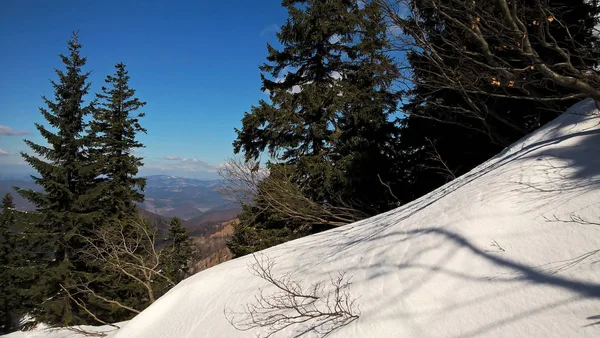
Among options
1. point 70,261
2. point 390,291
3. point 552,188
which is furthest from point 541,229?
point 70,261

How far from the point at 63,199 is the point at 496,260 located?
15.6m

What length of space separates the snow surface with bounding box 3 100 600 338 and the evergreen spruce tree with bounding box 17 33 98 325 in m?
11.4

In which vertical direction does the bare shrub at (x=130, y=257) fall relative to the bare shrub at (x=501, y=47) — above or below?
below

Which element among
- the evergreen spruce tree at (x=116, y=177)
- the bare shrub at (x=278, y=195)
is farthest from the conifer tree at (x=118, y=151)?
the bare shrub at (x=278, y=195)

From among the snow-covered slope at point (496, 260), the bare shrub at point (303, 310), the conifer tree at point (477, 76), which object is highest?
the conifer tree at point (477, 76)

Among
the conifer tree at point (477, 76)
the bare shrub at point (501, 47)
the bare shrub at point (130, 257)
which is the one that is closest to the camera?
the bare shrub at point (501, 47)

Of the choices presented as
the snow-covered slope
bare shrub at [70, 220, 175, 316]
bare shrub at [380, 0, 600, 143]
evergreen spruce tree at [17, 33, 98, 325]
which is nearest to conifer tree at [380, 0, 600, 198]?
bare shrub at [380, 0, 600, 143]

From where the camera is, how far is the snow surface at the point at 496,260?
6.19ft

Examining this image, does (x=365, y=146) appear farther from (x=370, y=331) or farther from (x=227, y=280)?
(x=370, y=331)

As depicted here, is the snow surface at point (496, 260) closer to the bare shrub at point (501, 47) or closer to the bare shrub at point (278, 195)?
the bare shrub at point (501, 47)

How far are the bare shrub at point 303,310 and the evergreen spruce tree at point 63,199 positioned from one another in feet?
37.9

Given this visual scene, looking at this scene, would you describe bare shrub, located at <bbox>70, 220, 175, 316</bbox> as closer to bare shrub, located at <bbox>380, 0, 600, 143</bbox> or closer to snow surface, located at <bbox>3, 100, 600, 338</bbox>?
snow surface, located at <bbox>3, 100, 600, 338</bbox>

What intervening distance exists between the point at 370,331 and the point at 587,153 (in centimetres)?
290

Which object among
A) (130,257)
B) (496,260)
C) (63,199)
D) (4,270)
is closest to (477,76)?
(496,260)
